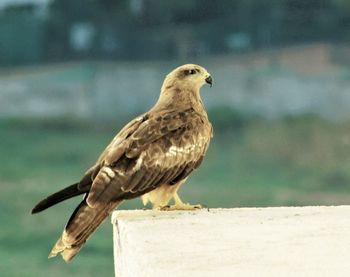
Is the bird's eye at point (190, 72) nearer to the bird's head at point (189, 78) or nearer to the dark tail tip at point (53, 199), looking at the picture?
the bird's head at point (189, 78)

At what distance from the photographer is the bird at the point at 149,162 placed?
2924 mm

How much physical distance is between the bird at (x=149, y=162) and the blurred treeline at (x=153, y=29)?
554cm

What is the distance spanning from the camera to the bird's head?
11.0ft

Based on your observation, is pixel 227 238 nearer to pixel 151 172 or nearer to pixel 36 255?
pixel 151 172

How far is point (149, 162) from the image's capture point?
3.08 meters

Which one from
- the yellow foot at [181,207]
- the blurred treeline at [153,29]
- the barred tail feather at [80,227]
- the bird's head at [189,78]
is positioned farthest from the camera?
the blurred treeline at [153,29]

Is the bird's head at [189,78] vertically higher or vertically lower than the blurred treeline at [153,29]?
lower

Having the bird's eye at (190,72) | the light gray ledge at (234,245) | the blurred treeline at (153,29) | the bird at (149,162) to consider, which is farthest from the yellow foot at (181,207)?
the blurred treeline at (153,29)

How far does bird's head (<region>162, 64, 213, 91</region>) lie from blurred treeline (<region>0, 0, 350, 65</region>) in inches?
216

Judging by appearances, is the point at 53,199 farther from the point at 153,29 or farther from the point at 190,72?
the point at 153,29

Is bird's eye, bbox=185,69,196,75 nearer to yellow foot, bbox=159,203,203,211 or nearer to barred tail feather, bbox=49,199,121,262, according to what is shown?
yellow foot, bbox=159,203,203,211

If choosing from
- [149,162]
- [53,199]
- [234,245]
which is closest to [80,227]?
[53,199]

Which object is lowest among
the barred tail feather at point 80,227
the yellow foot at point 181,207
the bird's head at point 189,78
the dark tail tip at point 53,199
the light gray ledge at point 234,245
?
the light gray ledge at point 234,245

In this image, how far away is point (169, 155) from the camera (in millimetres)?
3150
